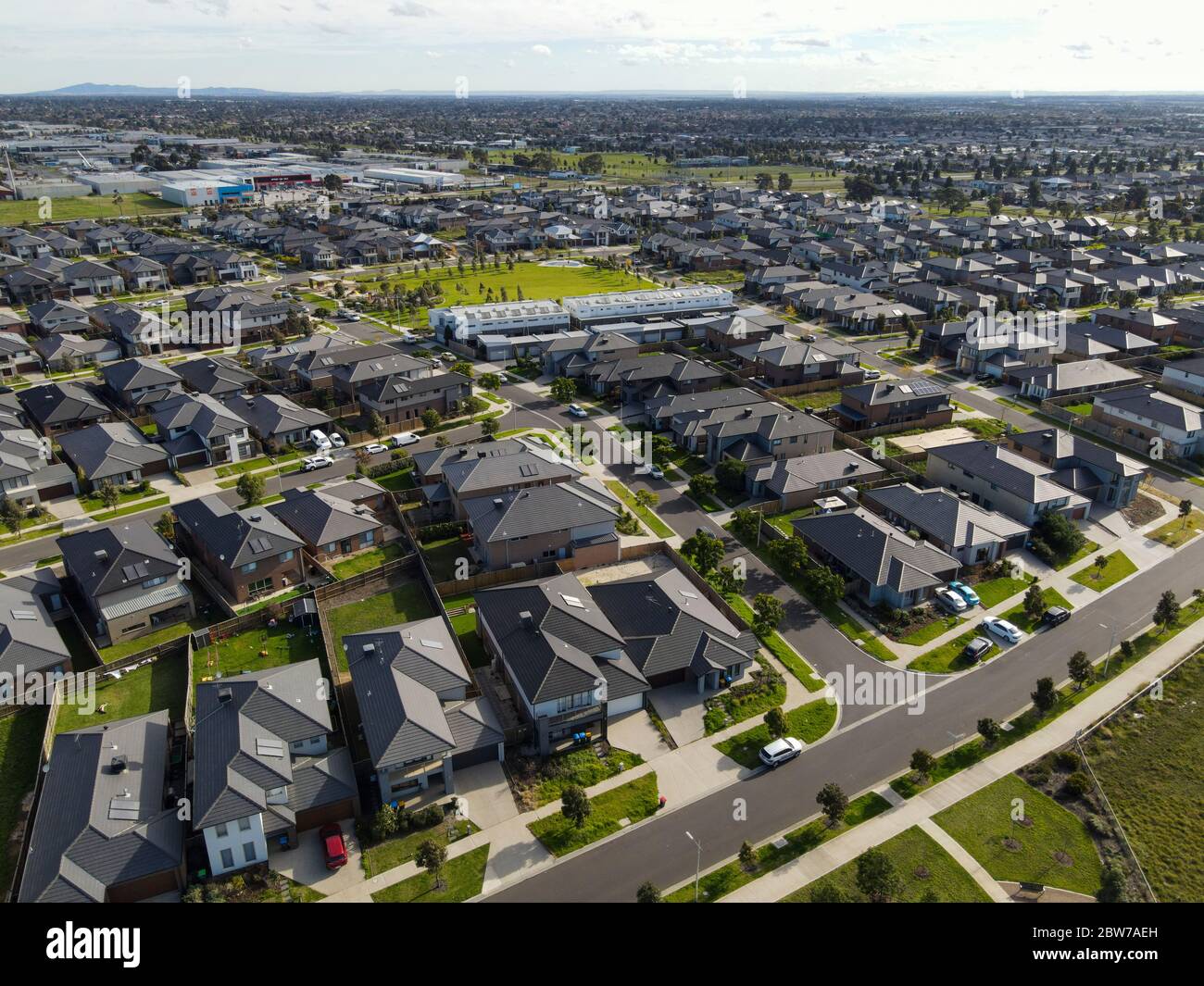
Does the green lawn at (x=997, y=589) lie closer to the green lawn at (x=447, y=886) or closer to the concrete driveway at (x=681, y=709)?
the concrete driveway at (x=681, y=709)

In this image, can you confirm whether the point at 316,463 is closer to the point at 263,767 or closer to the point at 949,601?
the point at 263,767

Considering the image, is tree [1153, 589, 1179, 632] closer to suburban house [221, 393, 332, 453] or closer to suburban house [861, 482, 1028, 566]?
suburban house [861, 482, 1028, 566]

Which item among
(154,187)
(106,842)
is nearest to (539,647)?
(106,842)

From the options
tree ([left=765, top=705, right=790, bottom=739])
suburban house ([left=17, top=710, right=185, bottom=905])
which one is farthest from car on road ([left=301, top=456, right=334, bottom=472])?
tree ([left=765, top=705, right=790, bottom=739])

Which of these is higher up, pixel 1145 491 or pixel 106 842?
pixel 1145 491

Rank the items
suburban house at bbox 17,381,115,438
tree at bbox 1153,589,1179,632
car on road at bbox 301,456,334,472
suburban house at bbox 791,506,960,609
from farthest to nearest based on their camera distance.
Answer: suburban house at bbox 17,381,115,438 → car on road at bbox 301,456,334,472 → suburban house at bbox 791,506,960,609 → tree at bbox 1153,589,1179,632

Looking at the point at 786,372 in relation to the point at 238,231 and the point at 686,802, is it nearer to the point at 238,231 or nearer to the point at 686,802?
the point at 686,802

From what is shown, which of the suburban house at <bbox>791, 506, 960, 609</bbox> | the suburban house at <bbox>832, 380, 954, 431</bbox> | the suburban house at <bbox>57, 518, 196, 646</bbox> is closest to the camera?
the suburban house at <bbox>57, 518, 196, 646</bbox>
